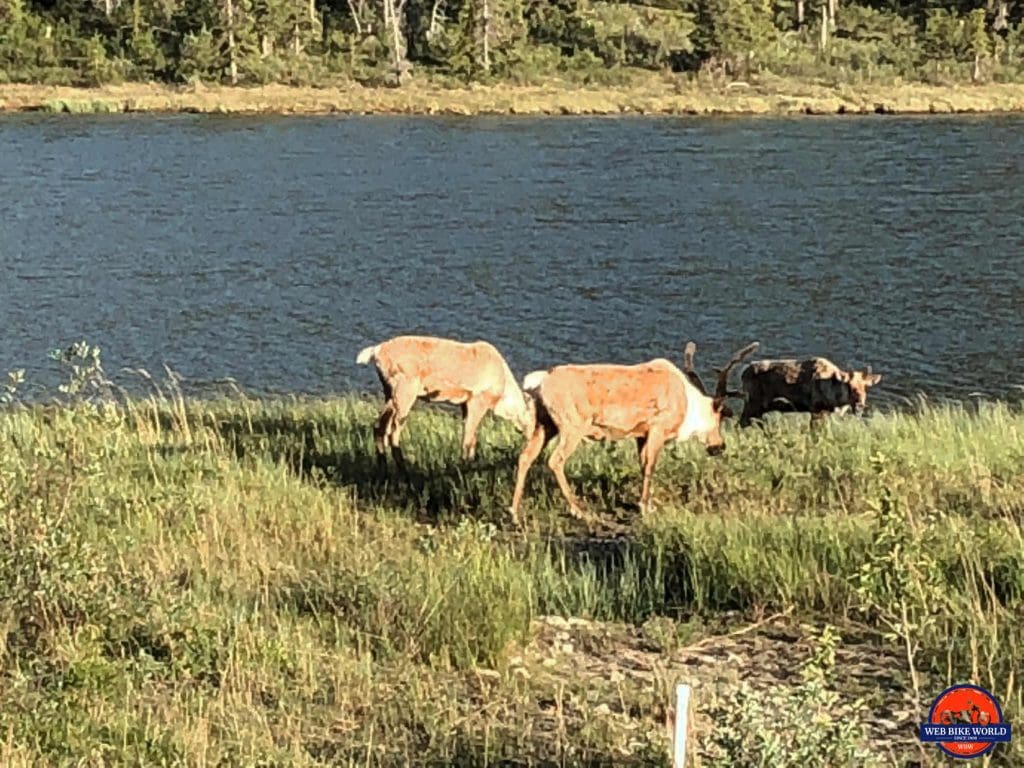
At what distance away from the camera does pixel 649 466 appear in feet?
29.1

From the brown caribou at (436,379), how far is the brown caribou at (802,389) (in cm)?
284

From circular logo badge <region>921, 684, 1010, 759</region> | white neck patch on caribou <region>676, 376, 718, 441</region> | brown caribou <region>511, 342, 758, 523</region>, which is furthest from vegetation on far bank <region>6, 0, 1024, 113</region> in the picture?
circular logo badge <region>921, 684, 1010, 759</region>

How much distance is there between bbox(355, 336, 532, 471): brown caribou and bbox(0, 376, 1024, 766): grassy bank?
0.66 meters

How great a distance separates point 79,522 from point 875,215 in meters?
28.3

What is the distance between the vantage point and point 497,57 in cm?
6762

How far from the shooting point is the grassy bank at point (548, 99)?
60.5 m

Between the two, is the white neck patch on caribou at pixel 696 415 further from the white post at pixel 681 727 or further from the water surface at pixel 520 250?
the water surface at pixel 520 250

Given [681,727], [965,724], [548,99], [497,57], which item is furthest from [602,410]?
[497,57]

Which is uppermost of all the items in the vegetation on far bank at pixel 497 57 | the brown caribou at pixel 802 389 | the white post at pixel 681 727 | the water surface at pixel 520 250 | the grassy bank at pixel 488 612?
the vegetation on far bank at pixel 497 57

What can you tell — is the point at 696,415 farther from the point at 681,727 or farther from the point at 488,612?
the point at 681,727

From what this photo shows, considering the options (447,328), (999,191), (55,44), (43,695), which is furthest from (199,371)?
(55,44)

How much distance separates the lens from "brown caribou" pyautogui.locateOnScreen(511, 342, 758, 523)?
8.77m

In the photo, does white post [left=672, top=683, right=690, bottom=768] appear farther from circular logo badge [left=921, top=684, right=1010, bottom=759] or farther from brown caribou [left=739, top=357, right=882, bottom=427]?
brown caribou [left=739, top=357, right=882, bottom=427]

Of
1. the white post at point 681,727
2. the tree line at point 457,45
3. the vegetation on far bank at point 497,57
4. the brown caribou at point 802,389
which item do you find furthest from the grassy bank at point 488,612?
the tree line at point 457,45
